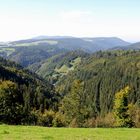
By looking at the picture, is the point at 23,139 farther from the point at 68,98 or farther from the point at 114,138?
the point at 68,98

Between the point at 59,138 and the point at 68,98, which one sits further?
the point at 68,98

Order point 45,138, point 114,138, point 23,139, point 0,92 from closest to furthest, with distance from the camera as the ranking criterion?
1. point 23,139
2. point 45,138
3. point 114,138
4. point 0,92

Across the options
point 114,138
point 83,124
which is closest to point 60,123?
point 83,124

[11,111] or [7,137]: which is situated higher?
[7,137]

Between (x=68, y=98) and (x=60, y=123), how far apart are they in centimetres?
1542

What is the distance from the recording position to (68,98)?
271ft

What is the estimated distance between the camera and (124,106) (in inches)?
3278

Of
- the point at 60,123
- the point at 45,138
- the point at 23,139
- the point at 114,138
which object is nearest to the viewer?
the point at 23,139

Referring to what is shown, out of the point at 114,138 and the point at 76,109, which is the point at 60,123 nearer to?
the point at 76,109

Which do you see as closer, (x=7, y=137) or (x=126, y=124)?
(x=7, y=137)

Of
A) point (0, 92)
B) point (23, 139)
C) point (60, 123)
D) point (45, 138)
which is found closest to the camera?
point (23, 139)

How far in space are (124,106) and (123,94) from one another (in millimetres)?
3052

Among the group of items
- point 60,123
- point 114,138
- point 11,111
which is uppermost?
point 114,138

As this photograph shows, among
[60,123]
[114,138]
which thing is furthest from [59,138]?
[60,123]
